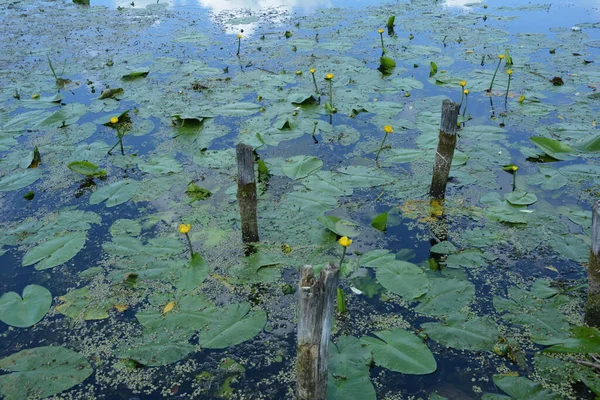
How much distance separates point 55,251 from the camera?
338cm

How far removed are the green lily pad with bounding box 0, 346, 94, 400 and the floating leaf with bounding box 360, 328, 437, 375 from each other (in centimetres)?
156

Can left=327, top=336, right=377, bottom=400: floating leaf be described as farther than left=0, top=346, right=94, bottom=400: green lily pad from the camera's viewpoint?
No

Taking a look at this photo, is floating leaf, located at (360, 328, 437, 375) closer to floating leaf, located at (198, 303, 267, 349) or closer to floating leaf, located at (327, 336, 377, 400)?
floating leaf, located at (327, 336, 377, 400)

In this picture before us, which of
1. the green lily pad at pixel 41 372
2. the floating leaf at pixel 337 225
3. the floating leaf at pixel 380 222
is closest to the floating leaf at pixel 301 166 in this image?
the floating leaf at pixel 337 225

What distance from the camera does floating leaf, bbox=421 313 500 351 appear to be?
261 cm

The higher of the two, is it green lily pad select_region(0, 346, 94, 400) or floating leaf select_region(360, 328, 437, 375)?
floating leaf select_region(360, 328, 437, 375)

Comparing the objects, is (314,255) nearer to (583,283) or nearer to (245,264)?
(245,264)

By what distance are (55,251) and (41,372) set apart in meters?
1.08

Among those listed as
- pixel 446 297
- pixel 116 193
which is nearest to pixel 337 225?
pixel 446 297

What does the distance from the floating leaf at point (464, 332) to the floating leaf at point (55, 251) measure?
96.8 inches

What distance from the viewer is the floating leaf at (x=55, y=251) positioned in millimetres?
3293

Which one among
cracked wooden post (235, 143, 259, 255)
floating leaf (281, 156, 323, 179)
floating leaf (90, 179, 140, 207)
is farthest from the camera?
floating leaf (281, 156, 323, 179)

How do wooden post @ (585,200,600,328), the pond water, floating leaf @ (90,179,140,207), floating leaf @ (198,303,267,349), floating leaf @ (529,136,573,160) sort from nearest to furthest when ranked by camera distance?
wooden post @ (585,200,600,328) → the pond water → floating leaf @ (198,303,267,349) → floating leaf @ (90,179,140,207) → floating leaf @ (529,136,573,160)

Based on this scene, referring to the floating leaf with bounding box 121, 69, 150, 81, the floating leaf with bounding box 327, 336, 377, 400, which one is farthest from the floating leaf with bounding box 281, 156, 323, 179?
the floating leaf with bounding box 121, 69, 150, 81
